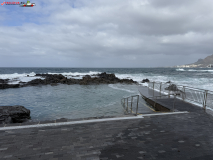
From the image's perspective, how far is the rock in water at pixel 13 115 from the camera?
22.6 ft

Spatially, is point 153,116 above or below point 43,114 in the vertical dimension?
above

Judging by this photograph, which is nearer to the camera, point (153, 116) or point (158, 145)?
point (158, 145)

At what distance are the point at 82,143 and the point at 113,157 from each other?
98 cm

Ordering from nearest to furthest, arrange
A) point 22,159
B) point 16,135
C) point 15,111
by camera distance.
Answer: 1. point 22,159
2. point 16,135
3. point 15,111

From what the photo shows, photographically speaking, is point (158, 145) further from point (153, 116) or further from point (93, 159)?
point (153, 116)

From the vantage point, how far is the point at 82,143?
3613mm

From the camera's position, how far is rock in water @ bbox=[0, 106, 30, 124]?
22.6 feet

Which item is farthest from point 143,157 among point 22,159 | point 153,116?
point 153,116

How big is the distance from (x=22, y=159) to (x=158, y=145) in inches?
127

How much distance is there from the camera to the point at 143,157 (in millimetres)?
3045

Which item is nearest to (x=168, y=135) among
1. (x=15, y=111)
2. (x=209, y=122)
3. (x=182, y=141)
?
(x=182, y=141)

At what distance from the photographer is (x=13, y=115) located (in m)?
7.29

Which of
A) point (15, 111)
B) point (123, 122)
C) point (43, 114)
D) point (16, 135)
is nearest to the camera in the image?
point (16, 135)

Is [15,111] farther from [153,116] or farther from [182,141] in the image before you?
[182,141]
